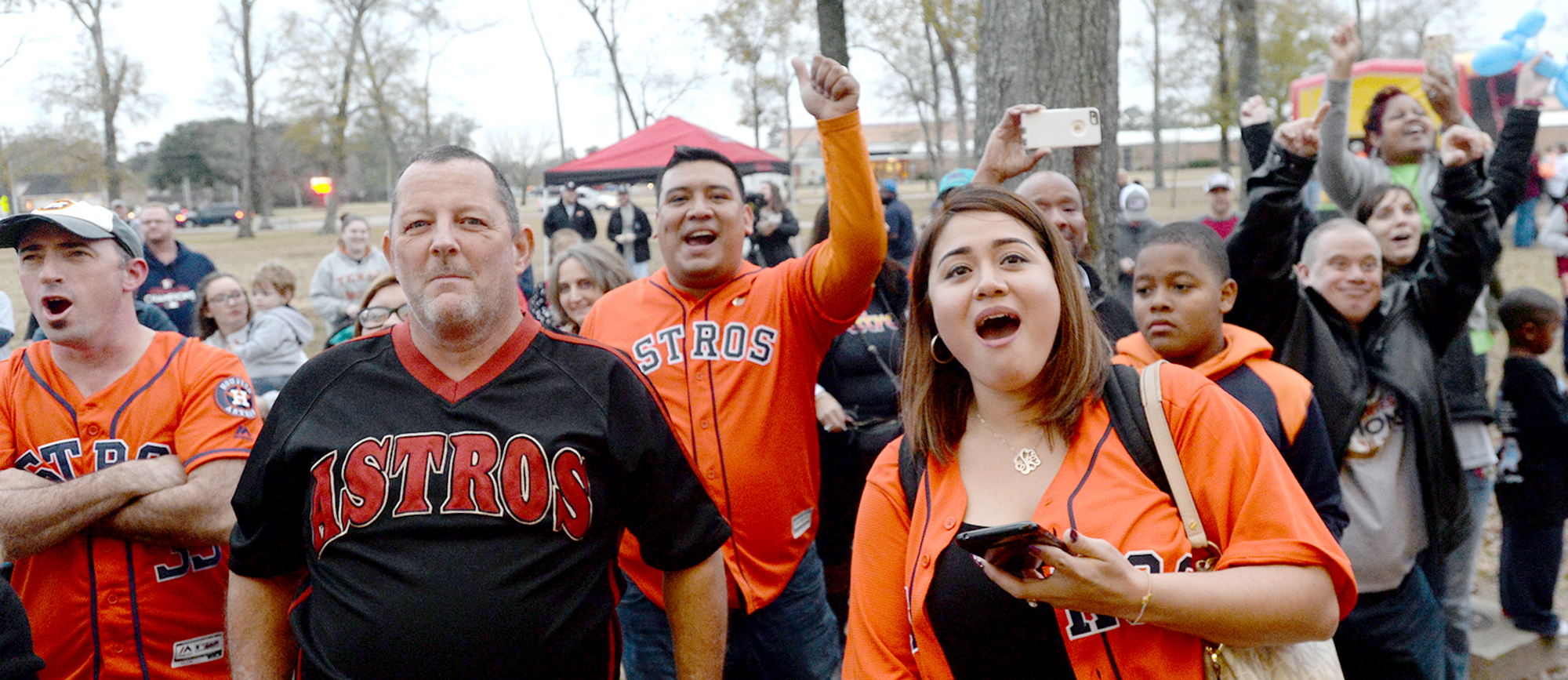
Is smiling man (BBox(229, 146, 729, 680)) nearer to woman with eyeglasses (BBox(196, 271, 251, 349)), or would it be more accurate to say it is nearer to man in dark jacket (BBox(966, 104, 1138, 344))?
man in dark jacket (BBox(966, 104, 1138, 344))

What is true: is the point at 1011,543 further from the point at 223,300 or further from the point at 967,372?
the point at 223,300

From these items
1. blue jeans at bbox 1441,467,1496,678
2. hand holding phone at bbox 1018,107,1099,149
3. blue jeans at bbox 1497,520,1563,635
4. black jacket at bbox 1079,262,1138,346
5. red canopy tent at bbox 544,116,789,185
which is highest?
red canopy tent at bbox 544,116,789,185

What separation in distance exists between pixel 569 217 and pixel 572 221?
0.07 meters

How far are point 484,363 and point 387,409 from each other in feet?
0.76

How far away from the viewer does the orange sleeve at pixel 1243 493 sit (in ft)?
5.36

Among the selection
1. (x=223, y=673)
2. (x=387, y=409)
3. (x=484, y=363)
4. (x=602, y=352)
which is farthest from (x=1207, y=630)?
(x=223, y=673)

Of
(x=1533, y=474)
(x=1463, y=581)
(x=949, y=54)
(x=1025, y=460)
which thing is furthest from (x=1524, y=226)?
(x=1025, y=460)

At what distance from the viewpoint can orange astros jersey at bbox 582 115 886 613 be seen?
2.97 metres

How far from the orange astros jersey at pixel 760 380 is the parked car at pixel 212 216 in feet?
157

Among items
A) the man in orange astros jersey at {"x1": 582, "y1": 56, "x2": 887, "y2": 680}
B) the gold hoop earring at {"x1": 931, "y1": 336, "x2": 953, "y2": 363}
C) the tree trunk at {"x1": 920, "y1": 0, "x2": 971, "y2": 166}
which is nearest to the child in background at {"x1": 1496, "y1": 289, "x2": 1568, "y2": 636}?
the man in orange astros jersey at {"x1": 582, "y1": 56, "x2": 887, "y2": 680}

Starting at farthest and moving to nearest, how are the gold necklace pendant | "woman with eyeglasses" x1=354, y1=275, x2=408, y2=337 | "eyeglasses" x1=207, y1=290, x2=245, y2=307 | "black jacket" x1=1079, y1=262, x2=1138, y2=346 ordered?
"eyeglasses" x1=207, y1=290, x2=245, y2=307
"woman with eyeglasses" x1=354, y1=275, x2=408, y2=337
"black jacket" x1=1079, y1=262, x2=1138, y2=346
the gold necklace pendant

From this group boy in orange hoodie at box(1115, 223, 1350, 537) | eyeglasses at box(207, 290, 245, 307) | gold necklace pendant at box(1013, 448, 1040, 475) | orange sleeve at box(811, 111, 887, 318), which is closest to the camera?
gold necklace pendant at box(1013, 448, 1040, 475)

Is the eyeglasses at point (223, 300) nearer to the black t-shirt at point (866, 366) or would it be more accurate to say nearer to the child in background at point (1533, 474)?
the black t-shirt at point (866, 366)

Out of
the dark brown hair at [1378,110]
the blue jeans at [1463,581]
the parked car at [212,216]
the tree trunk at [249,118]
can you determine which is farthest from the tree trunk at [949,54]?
the parked car at [212,216]
